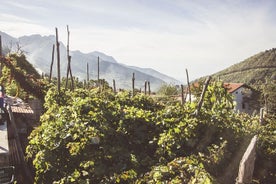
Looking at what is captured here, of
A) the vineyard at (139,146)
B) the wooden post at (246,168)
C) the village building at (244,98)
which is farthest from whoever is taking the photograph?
the village building at (244,98)

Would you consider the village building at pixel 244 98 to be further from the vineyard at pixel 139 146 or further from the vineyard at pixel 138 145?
the vineyard at pixel 138 145

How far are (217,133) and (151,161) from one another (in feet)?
7.76

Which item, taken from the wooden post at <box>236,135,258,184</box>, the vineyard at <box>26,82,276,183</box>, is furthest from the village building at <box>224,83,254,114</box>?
the wooden post at <box>236,135,258,184</box>

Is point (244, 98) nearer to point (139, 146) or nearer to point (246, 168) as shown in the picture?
point (139, 146)

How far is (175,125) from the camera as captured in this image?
29.2 feet

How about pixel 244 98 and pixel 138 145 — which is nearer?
pixel 138 145

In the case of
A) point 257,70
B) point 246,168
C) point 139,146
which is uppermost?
point 257,70

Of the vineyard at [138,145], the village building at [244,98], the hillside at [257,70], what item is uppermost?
the hillside at [257,70]

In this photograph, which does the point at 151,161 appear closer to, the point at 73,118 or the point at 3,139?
the point at 73,118

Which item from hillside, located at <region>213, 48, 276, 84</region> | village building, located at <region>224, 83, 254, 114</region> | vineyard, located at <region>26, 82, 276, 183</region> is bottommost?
village building, located at <region>224, 83, 254, 114</region>

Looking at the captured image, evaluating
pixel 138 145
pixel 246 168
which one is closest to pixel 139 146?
pixel 138 145

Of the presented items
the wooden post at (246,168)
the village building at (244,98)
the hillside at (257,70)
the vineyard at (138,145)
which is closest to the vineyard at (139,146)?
the vineyard at (138,145)

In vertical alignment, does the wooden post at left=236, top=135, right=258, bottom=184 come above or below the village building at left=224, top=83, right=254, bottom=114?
above

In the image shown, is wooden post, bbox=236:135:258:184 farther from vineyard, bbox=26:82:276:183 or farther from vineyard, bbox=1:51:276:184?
vineyard, bbox=26:82:276:183
